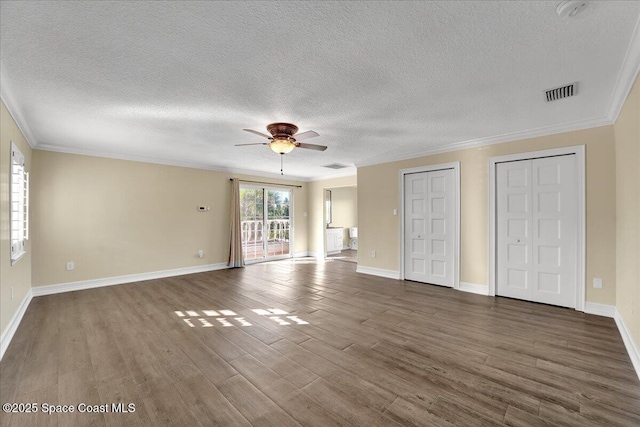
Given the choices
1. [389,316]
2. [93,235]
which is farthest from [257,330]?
[93,235]

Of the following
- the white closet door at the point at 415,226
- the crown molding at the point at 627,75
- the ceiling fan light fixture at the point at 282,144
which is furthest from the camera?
the white closet door at the point at 415,226

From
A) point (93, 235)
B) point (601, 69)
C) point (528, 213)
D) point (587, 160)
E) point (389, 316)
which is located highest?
point (601, 69)

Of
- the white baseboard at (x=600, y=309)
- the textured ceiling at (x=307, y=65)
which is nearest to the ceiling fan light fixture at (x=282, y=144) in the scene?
the textured ceiling at (x=307, y=65)

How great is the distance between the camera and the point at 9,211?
2924mm

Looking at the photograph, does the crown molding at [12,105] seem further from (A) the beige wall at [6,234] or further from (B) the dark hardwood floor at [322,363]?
(B) the dark hardwood floor at [322,363]

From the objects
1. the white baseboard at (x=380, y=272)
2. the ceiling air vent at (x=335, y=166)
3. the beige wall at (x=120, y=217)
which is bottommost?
the white baseboard at (x=380, y=272)

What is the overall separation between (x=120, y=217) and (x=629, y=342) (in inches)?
290

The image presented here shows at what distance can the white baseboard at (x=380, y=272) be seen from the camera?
5609 millimetres

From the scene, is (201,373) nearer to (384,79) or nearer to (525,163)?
(384,79)

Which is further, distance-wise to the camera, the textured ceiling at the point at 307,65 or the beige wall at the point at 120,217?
the beige wall at the point at 120,217

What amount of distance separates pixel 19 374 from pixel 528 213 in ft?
19.5

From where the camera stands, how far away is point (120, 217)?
17.5 ft

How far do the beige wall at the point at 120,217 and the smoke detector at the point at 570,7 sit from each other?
6423 millimetres

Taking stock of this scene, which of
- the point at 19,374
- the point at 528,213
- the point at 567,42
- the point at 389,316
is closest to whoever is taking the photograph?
the point at 567,42
